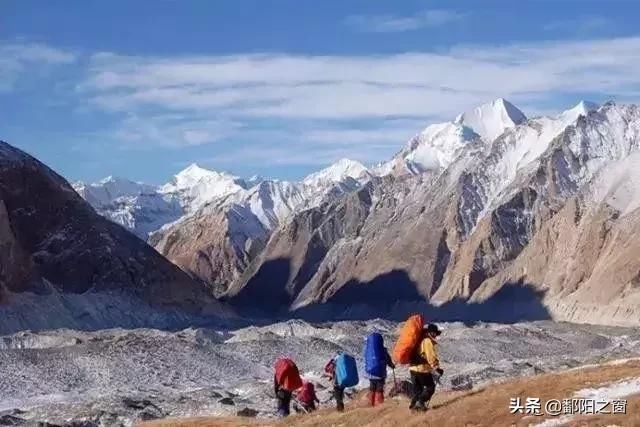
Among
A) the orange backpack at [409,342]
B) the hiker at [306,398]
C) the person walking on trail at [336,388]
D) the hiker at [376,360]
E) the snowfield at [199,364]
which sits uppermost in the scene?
the orange backpack at [409,342]

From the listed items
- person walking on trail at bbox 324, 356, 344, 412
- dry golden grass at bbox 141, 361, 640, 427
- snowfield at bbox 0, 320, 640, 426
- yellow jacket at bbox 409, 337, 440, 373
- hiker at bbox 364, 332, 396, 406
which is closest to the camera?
dry golden grass at bbox 141, 361, 640, 427

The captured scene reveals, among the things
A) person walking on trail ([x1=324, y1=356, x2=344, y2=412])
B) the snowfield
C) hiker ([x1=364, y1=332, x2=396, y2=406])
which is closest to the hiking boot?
hiker ([x1=364, y1=332, x2=396, y2=406])

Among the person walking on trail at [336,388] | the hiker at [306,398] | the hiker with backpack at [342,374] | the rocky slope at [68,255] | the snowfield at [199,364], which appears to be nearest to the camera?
the hiker with backpack at [342,374]

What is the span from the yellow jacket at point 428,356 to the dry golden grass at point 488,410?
3.72 ft

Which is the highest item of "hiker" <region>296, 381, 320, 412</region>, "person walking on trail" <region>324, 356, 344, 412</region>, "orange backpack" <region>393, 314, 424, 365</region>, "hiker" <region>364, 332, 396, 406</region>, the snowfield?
"orange backpack" <region>393, 314, 424, 365</region>

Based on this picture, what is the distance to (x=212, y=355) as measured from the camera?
328 feet

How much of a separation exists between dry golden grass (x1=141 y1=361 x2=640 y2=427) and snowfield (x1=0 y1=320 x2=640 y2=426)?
24339 mm

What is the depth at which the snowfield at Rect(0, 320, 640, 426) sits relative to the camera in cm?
6178

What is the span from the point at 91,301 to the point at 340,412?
144298 mm

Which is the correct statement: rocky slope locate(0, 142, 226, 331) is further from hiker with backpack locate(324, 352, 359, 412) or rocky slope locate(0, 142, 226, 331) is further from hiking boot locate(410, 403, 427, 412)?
hiking boot locate(410, 403, 427, 412)

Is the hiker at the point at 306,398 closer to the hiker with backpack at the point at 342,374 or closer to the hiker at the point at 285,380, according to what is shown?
the hiker at the point at 285,380

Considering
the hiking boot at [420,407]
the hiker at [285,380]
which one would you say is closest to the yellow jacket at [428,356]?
the hiking boot at [420,407]

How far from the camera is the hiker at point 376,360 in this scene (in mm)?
28453

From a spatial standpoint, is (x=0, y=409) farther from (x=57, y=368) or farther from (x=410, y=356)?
(x=410, y=356)
